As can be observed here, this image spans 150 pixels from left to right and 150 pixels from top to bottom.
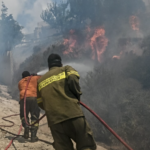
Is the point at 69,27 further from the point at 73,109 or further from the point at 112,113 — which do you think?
the point at 73,109

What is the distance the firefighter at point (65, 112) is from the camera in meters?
2.21

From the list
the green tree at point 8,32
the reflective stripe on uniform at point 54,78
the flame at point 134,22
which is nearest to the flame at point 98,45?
the flame at point 134,22

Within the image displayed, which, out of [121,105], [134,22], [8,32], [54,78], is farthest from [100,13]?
[54,78]

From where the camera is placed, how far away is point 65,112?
7.29 ft

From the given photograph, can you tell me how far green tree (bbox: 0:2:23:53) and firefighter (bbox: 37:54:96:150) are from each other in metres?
29.0

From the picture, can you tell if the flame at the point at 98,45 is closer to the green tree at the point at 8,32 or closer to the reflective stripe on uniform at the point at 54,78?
the green tree at the point at 8,32

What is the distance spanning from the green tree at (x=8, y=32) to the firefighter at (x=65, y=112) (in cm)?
2896

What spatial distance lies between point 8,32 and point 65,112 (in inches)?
1318

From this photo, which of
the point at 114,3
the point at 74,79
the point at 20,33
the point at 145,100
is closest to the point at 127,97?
the point at 145,100

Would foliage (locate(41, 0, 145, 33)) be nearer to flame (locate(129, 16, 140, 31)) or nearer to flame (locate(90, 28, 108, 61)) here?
flame (locate(129, 16, 140, 31))

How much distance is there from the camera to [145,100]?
9.22 m

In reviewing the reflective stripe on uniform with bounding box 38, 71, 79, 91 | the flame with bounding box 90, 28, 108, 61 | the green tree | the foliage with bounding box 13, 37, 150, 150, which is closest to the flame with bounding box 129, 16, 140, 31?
the flame with bounding box 90, 28, 108, 61

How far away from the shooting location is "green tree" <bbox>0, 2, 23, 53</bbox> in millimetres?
29938

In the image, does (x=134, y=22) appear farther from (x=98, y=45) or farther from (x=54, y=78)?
(x=54, y=78)
